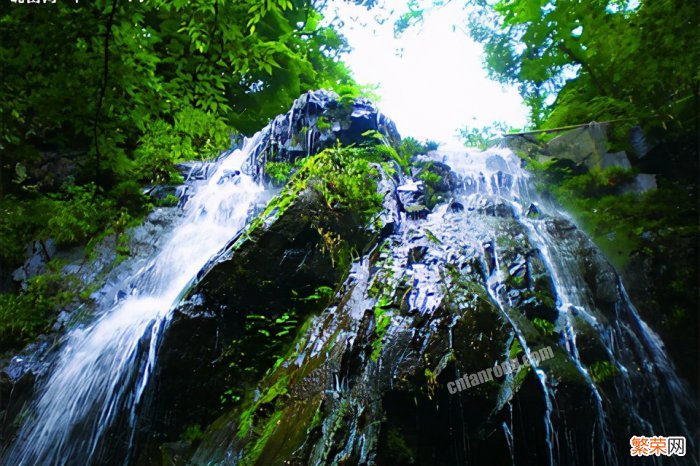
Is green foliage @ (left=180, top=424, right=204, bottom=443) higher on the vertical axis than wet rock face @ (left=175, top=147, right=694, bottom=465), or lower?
lower

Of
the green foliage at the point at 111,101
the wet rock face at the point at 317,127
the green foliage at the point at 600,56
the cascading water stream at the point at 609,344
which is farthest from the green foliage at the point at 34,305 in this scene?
the green foliage at the point at 600,56

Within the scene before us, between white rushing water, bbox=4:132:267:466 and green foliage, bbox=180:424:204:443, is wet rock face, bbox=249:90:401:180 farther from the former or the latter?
green foliage, bbox=180:424:204:443

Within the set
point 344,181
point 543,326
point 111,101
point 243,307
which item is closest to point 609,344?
point 543,326

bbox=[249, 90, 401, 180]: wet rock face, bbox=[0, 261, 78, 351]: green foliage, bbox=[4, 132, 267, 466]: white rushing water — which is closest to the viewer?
bbox=[4, 132, 267, 466]: white rushing water

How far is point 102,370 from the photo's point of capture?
152 inches

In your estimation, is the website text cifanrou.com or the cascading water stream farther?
the cascading water stream

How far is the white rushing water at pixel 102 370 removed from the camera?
359 centimetres

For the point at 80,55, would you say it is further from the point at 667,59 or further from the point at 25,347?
the point at 667,59

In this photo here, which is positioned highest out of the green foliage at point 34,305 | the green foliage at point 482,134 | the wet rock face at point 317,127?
the green foliage at point 482,134

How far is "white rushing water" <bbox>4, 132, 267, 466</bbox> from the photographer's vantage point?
11.8 ft

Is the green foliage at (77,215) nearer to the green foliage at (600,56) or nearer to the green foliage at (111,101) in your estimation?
the green foliage at (111,101)

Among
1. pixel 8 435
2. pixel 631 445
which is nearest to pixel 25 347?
pixel 8 435

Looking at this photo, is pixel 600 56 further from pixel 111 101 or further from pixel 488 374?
pixel 111 101

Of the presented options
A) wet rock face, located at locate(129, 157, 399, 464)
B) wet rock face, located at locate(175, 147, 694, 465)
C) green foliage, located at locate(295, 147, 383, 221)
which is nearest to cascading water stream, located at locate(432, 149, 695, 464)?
wet rock face, located at locate(175, 147, 694, 465)
